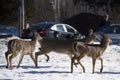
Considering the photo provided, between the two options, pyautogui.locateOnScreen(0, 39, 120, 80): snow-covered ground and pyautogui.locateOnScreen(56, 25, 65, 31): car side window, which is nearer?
pyautogui.locateOnScreen(0, 39, 120, 80): snow-covered ground

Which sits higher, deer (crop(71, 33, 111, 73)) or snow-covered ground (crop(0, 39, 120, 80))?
deer (crop(71, 33, 111, 73))

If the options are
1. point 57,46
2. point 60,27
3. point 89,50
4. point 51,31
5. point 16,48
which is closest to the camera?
point 89,50

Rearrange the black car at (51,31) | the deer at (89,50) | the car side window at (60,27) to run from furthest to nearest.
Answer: the car side window at (60,27) → the black car at (51,31) → the deer at (89,50)

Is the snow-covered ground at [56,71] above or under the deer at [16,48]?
under

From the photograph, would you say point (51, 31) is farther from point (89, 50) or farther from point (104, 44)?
point (89, 50)

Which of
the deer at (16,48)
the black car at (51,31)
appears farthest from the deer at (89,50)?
the black car at (51,31)

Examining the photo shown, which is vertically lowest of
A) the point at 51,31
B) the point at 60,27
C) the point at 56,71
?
the point at 56,71

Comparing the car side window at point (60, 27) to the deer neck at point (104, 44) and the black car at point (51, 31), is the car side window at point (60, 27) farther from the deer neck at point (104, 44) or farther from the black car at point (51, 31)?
the deer neck at point (104, 44)

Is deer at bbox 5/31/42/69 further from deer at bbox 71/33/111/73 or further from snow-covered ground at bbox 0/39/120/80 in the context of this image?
deer at bbox 71/33/111/73

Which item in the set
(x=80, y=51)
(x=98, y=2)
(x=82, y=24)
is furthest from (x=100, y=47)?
(x=98, y=2)

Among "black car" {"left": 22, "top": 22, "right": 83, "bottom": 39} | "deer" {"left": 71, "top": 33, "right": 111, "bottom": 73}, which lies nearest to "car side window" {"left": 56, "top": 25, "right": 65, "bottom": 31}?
"black car" {"left": 22, "top": 22, "right": 83, "bottom": 39}

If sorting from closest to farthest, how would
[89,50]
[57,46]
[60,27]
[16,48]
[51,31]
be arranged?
[89,50]
[16,48]
[57,46]
[51,31]
[60,27]

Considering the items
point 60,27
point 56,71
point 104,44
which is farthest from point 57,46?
point 60,27

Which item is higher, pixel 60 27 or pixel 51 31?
pixel 60 27
